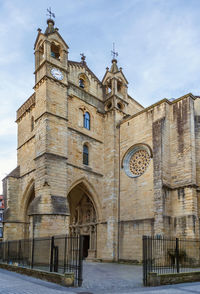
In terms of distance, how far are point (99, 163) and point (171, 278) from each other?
11697 mm

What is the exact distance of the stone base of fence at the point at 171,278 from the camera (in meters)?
8.93

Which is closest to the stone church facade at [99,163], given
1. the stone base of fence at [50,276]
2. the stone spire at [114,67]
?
the stone spire at [114,67]

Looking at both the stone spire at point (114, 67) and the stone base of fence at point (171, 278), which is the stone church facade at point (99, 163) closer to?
the stone spire at point (114, 67)

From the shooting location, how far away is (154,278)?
29.4ft

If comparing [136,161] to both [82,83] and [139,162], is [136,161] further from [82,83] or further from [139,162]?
[82,83]

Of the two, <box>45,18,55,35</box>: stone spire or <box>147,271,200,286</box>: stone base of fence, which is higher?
<box>45,18,55,35</box>: stone spire

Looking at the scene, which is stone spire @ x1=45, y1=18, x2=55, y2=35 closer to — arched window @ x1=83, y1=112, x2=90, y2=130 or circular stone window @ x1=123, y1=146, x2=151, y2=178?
arched window @ x1=83, y1=112, x2=90, y2=130

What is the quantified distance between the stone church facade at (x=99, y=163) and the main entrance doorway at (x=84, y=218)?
0.24 ft

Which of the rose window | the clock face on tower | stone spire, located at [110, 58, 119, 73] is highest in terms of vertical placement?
stone spire, located at [110, 58, 119, 73]

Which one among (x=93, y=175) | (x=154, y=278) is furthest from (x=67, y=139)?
(x=154, y=278)

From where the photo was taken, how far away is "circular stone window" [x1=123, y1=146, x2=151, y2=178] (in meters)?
18.2

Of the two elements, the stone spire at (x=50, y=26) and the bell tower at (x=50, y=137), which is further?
the stone spire at (x=50, y=26)

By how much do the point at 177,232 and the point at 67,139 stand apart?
28.3 feet

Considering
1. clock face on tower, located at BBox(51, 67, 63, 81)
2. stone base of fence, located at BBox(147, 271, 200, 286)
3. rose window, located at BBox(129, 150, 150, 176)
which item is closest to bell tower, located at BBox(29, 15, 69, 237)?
clock face on tower, located at BBox(51, 67, 63, 81)
